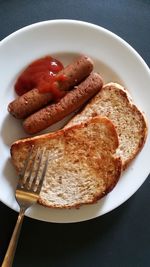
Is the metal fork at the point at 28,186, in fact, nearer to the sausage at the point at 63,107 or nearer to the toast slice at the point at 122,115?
the sausage at the point at 63,107

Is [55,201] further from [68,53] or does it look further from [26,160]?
[68,53]

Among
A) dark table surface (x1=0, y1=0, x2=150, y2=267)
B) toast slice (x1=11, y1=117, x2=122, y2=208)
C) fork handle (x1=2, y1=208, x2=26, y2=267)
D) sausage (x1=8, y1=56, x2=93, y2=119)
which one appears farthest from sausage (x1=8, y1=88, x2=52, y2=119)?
fork handle (x1=2, y1=208, x2=26, y2=267)

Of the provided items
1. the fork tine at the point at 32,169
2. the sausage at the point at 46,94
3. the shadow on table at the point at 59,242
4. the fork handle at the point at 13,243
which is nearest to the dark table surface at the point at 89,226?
the shadow on table at the point at 59,242

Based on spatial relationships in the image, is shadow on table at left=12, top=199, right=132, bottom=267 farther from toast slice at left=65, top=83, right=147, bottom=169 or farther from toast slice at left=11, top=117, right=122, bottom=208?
toast slice at left=65, top=83, right=147, bottom=169

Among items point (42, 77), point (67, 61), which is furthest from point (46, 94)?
point (67, 61)

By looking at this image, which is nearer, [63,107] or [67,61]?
[63,107]

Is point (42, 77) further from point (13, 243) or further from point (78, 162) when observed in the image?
point (13, 243)
